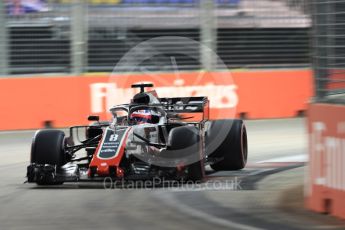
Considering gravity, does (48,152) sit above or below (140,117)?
below

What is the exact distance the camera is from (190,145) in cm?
1027

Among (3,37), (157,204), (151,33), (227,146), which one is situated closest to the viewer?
(157,204)

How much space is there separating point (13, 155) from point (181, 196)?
205 inches

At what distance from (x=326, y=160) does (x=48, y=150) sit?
12.5ft

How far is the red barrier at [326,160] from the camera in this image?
320 inches

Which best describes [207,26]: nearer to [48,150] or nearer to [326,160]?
[48,150]

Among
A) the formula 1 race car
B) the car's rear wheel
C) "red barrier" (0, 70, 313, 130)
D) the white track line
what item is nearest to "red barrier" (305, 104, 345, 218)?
the white track line

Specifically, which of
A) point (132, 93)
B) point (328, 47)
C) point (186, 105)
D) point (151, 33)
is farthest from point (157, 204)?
point (151, 33)

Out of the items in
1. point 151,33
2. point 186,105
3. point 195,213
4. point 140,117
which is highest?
point 151,33

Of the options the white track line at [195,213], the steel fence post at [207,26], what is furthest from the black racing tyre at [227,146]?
the steel fence post at [207,26]

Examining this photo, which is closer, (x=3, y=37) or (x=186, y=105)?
(x=186, y=105)

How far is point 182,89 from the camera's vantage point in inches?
730

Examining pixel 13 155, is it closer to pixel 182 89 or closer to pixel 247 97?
pixel 182 89

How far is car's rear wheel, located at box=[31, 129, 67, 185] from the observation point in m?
10.4
